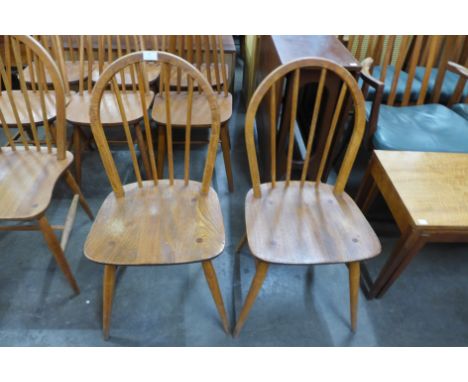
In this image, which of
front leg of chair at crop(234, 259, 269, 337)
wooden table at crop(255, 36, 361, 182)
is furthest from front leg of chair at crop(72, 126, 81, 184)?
front leg of chair at crop(234, 259, 269, 337)

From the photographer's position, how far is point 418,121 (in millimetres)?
1654

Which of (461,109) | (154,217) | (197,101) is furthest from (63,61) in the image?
(461,109)

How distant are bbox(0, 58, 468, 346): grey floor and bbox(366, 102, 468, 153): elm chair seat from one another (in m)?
0.51

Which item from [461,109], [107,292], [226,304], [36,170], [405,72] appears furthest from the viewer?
[405,72]

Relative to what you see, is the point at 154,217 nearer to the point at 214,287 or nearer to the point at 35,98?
Result: the point at 214,287

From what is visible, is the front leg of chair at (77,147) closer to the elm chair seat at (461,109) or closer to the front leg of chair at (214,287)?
the front leg of chair at (214,287)

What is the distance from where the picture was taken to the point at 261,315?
1.25 metres

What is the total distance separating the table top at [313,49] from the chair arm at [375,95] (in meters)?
0.09

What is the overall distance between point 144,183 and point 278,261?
600 mm

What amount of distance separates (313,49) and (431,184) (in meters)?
0.78

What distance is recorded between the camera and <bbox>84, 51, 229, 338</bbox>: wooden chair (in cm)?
92

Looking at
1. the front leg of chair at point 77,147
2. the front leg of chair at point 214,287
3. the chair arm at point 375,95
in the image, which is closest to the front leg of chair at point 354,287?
the front leg of chair at point 214,287

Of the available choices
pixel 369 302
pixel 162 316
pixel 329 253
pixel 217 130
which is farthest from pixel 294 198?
pixel 162 316

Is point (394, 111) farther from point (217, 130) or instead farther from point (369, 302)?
point (217, 130)
